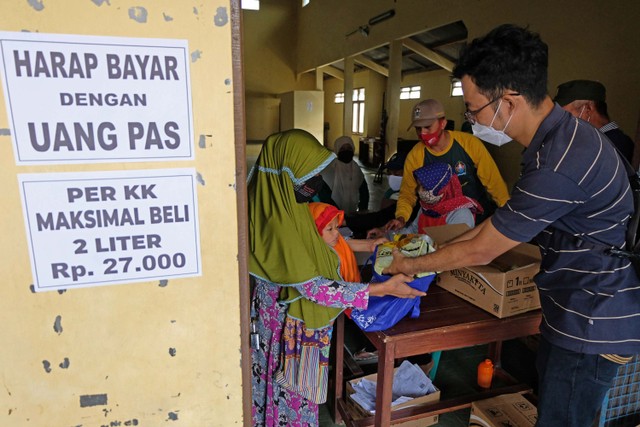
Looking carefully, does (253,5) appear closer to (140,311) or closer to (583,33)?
(583,33)

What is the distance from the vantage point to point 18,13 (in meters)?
0.76

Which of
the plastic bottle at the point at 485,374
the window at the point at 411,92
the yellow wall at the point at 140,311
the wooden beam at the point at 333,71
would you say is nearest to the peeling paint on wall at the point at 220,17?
the yellow wall at the point at 140,311

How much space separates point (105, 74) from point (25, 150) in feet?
0.67

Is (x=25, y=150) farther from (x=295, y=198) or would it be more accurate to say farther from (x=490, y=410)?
(x=490, y=410)

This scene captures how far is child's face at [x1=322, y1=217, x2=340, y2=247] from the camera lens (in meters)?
1.73

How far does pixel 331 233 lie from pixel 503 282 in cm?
69

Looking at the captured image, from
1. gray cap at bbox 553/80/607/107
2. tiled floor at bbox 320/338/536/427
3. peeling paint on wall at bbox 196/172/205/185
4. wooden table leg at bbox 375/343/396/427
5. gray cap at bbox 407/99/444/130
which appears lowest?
tiled floor at bbox 320/338/536/427

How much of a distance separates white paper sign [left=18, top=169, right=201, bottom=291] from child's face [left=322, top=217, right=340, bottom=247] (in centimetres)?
84

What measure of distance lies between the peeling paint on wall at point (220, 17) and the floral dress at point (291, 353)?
3.10ft

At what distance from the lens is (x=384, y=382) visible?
5.58 feet

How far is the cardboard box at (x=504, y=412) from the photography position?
6.52ft

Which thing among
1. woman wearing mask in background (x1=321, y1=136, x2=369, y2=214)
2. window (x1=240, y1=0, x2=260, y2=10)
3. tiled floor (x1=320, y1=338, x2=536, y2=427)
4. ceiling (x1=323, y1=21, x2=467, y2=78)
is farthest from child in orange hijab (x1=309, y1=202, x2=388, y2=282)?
window (x1=240, y1=0, x2=260, y2=10)

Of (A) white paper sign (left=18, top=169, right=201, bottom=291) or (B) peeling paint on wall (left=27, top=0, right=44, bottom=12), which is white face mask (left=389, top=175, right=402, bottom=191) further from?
(B) peeling paint on wall (left=27, top=0, right=44, bottom=12)

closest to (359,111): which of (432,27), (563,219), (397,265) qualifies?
(432,27)
